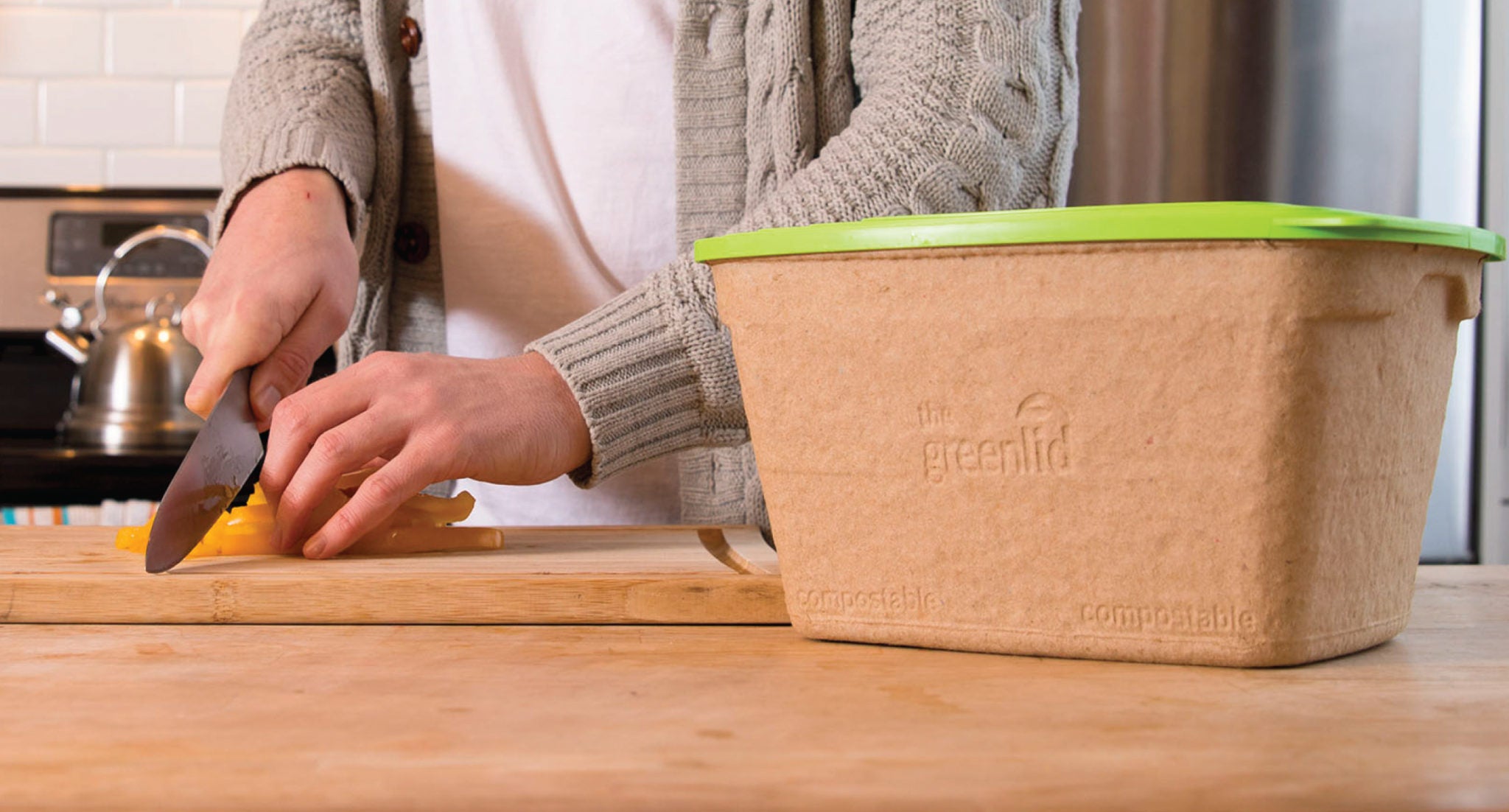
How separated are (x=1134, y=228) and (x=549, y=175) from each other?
0.77 m

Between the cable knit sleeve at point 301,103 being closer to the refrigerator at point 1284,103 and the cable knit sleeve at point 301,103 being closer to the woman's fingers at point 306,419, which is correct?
the woman's fingers at point 306,419

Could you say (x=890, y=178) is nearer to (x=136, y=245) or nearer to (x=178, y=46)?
(x=136, y=245)

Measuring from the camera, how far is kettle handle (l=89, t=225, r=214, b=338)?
1854 millimetres

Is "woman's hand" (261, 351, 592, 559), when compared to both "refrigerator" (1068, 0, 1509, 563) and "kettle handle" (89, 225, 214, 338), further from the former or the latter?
"kettle handle" (89, 225, 214, 338)

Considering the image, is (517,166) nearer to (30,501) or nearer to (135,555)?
(135,555)

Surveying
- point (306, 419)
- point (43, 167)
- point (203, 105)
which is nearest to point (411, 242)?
point (306, 419)

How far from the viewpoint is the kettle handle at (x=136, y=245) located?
185 centimetres

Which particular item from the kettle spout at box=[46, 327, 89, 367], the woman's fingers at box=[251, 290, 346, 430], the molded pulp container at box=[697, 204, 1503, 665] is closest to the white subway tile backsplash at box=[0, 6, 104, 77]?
the kettle spout at box=[46, 327, 89, 367]

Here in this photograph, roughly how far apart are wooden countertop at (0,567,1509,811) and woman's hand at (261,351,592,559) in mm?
168

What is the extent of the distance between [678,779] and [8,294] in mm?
2060

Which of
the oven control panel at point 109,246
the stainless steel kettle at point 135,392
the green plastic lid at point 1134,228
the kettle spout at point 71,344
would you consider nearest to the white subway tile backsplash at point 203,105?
the oven control panel at point 109,246

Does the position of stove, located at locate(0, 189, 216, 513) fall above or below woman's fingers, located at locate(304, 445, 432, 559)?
above

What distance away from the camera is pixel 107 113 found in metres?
2.15

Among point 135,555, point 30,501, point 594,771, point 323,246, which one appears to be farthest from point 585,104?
point 30,501
